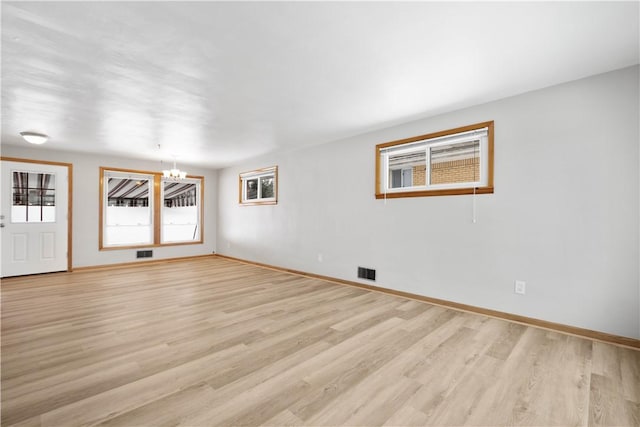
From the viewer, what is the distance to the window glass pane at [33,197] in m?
5.26

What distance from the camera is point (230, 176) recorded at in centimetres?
758

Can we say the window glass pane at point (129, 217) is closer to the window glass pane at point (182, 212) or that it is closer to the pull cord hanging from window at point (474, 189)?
the window glass pane at point (182, 212)

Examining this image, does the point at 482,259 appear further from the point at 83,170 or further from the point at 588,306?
the point at 83,170

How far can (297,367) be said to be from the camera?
7.06 feet

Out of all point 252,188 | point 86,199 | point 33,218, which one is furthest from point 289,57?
point 33,218

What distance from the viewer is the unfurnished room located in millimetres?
1821

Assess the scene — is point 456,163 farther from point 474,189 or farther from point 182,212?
point 182,212

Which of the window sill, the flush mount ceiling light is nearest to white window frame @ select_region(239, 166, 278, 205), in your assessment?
the window sill

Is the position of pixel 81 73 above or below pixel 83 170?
above

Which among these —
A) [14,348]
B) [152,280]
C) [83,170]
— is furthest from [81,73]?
[83,170]

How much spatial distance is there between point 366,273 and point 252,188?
12.3ft

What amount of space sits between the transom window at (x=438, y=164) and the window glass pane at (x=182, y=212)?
5580mm

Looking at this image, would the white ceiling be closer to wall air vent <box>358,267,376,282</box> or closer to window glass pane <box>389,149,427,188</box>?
window glass pane <box>389,149,427,188</box>

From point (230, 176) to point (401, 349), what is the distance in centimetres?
629
